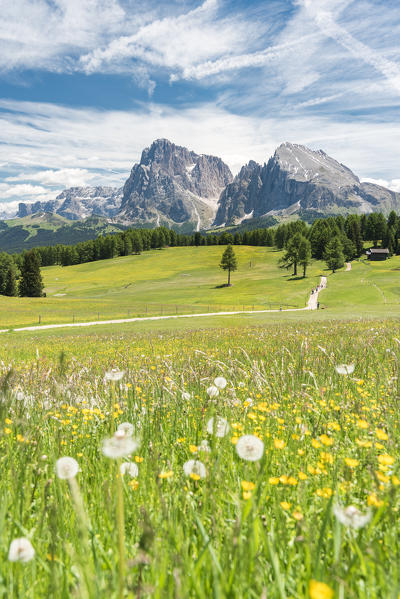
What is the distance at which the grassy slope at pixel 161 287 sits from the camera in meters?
65.6

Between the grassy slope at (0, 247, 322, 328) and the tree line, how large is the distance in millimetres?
7318

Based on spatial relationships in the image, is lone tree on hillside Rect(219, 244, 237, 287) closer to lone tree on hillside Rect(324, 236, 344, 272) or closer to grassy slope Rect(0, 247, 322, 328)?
grassy slope Rect(0, 247, 322, 328)

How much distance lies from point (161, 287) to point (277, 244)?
77.7 metres

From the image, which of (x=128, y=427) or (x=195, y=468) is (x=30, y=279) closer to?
(x=128, y=427)

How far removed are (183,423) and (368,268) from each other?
117 meters

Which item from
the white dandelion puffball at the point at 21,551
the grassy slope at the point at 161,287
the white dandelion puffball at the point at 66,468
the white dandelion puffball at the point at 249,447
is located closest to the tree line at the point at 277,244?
the grassy slope at the point at 161,287

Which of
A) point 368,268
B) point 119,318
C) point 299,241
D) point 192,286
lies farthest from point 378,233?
point 119,318

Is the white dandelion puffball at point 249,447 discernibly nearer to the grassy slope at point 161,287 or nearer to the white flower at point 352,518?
the white flower at point 352,518

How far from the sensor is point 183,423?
4.17 meters

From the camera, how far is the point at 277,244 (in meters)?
163

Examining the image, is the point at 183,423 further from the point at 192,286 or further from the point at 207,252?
the point at 207,252

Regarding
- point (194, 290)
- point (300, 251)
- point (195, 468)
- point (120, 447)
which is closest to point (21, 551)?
point (120, 447)

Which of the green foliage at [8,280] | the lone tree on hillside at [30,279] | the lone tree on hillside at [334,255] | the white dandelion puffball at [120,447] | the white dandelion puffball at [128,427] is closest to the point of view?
the white dandelion puffball at [120,447]

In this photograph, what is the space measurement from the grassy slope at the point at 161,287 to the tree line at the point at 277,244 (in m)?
7.32
